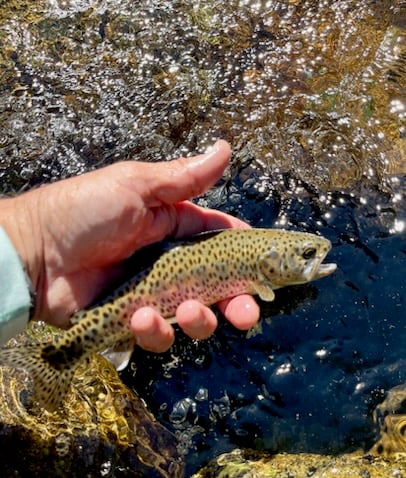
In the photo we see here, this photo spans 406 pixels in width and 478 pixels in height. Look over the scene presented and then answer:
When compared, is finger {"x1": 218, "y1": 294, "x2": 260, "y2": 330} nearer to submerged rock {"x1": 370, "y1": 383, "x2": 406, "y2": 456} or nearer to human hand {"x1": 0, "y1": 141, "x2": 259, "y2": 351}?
human hand {"x1": 0, "y1": 141, "x2": 259, "y2": 351}

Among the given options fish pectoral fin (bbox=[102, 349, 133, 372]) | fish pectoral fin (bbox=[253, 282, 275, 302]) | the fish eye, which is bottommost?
fish pectoral fin (bbox=[102, 349, 133, 372])

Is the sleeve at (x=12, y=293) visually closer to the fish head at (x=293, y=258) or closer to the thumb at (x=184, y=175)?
the thumb at (x=184, y=175)

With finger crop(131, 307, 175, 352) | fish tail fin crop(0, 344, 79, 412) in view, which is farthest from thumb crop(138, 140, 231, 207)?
fish tail fin crop(0, 344, 79, 412)

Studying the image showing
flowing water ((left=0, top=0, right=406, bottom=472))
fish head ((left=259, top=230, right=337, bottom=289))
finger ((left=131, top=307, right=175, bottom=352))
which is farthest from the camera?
flowing water ((left=0, top=0, right=406, bottom=472))

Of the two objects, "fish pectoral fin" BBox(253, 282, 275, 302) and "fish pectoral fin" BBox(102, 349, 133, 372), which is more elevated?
"fish pectoral fin" BBox(253, 282, 275, 302)

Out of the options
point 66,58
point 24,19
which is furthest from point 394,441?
point 24,19

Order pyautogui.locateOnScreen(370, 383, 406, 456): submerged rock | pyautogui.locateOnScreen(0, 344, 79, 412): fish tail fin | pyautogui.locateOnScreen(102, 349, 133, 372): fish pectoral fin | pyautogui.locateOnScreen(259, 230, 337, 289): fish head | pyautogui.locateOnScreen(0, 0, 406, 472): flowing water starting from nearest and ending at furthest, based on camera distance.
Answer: pyautogui.locateOnScreen(0, 344, 79, 412): fish tail fin → pyautogui.locateOnScreen(102, 349, 133, 372): fish pectoral fin → pyautogui.locateOnScreen(259, 230, 337, 289): fish head → pyautogui.locateOnScreen(370, 383, 406, 456): submerged rock → pyautogui.locateOnScreen(0, 0, 406, 472): flowing water

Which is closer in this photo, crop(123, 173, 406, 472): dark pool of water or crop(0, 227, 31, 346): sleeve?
crop(0, 227, 31, 346): sleeve
